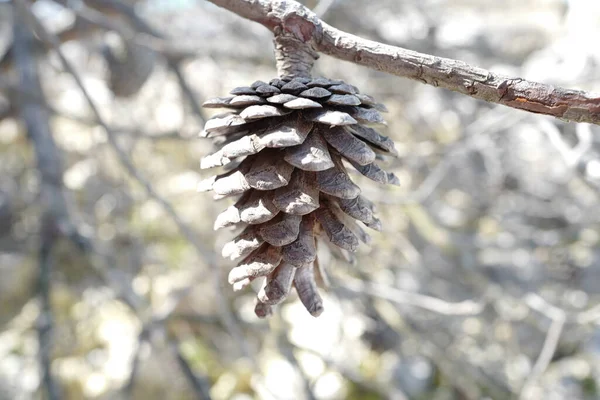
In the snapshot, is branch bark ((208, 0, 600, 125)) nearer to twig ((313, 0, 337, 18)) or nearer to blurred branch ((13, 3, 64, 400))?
twig ((313, 0, 337, 18))

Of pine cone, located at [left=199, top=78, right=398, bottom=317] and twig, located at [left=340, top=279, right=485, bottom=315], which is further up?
pine cone, located at [left=199, top=78, right=398, bottom=317]

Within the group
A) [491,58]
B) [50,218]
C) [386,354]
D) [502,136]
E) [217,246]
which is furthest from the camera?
[491,58]

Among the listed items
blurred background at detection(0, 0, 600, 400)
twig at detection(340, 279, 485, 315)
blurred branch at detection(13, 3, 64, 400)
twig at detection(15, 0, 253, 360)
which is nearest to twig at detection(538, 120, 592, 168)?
blurred background at detection(0, 0, 600, 400)

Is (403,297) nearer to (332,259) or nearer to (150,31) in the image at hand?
(332,259)

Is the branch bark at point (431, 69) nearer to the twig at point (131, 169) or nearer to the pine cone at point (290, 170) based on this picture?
the pine cone at point (290, 170)

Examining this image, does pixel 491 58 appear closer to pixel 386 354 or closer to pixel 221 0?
pixel 386 354

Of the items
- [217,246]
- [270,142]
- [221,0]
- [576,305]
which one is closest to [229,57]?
[217,246]

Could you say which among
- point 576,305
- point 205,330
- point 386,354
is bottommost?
point 205,330
